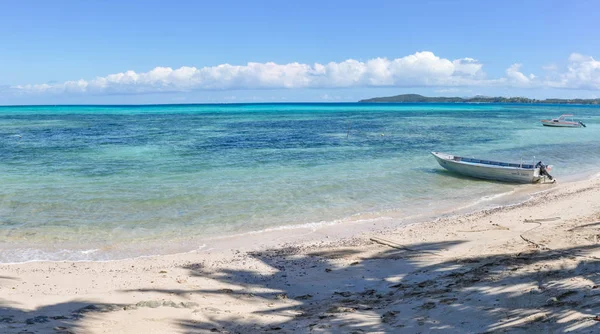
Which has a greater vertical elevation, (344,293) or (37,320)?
(37,320)

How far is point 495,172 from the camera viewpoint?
22797mm

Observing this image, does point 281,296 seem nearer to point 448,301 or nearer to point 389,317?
point 389,317

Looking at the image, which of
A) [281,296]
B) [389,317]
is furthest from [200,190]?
[389,317]

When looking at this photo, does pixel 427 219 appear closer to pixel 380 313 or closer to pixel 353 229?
pixel 353 229

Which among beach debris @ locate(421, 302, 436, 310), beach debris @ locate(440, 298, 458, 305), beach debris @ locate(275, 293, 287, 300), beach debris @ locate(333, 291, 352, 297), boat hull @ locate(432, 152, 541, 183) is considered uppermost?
boat hull @ locate(432, 152, 541, 183)

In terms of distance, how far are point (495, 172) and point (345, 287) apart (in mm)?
15932

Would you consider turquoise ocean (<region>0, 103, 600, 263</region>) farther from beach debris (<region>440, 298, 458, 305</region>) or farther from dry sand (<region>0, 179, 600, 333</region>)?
beach debris (<region>440, 298, 458, 305</region>)

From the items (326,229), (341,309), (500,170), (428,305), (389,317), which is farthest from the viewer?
(500,170)

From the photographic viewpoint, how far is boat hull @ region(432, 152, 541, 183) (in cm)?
2217

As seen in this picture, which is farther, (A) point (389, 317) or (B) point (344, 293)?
(B) point (344, 293)

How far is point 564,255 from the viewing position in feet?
30.9

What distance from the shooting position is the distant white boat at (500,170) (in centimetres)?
2219

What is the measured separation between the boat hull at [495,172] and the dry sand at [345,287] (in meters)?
8.85

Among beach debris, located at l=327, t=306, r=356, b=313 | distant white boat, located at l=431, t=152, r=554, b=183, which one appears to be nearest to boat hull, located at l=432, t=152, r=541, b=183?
distant white boat, located at l=431, t=152, r=554, b=183
